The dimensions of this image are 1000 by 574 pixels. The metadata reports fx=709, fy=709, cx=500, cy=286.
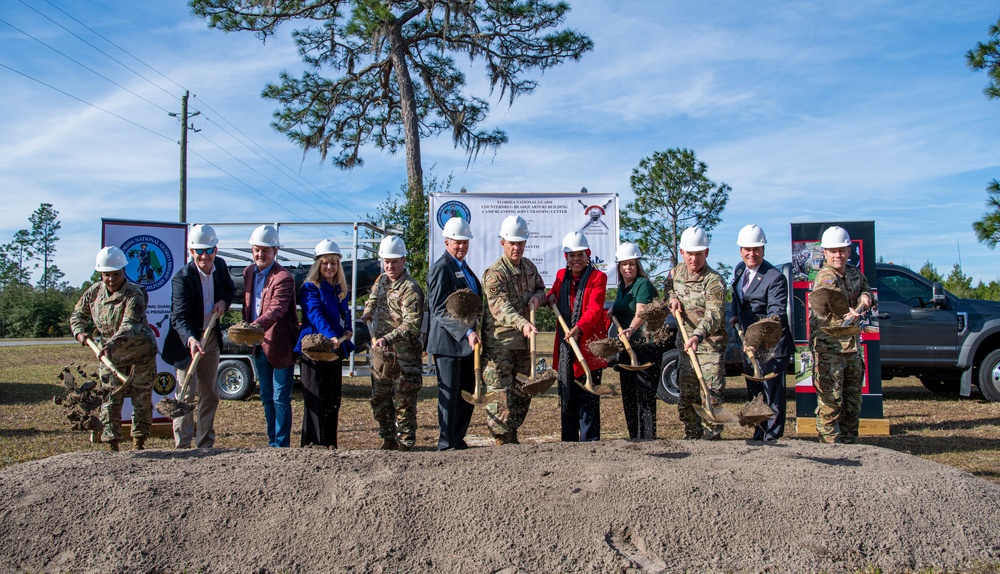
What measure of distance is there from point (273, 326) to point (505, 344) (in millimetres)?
1858

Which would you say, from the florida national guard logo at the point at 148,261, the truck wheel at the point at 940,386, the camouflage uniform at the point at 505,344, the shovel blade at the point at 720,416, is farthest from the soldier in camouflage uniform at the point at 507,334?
the truck wheel at the point at 940,386

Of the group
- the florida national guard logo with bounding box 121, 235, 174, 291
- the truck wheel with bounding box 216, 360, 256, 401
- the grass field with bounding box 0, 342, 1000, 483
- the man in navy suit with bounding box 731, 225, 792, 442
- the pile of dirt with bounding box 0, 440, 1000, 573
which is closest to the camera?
the pile of dirt with bounding box 0, 440, 1000, 573

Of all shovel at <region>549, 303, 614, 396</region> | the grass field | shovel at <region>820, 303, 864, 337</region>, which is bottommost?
the grass field

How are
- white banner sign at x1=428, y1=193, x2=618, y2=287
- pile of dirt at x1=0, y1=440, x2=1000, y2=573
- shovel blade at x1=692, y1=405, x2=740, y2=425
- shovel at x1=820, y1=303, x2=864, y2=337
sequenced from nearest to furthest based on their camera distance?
pile of dirt at x1=0, y1=440, x2=1000, y2=573, shovel blade at x1=692, y1=405, x2=740, y2=425, shovel at x1=820, y1=303, x2=864, y2=337, white banner sign at x1=428, y1=193, x2=618, y2=287

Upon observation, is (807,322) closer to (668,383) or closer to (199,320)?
(668,383)

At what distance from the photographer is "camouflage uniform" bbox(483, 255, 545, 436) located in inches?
213

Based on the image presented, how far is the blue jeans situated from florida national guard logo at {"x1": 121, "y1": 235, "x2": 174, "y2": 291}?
86.2 inches

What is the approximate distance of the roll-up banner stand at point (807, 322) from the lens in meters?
6.98

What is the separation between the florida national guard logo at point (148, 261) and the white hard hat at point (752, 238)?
559 centimetres

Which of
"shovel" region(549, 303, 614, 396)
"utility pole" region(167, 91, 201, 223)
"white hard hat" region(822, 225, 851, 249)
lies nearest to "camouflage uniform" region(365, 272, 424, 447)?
"shovel" region(549, 303, 614, 396)

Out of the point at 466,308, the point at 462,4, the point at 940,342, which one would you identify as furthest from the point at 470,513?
the point at 462,4

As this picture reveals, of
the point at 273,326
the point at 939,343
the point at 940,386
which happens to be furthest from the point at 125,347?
the point at 940,386

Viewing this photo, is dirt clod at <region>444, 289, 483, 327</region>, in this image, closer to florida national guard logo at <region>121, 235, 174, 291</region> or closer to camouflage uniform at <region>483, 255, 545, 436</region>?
camouflage uniform at <region>483, 255, 545, 436</region>

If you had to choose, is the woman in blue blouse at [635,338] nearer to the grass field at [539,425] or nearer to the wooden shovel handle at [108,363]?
the grass field at [539,425]
